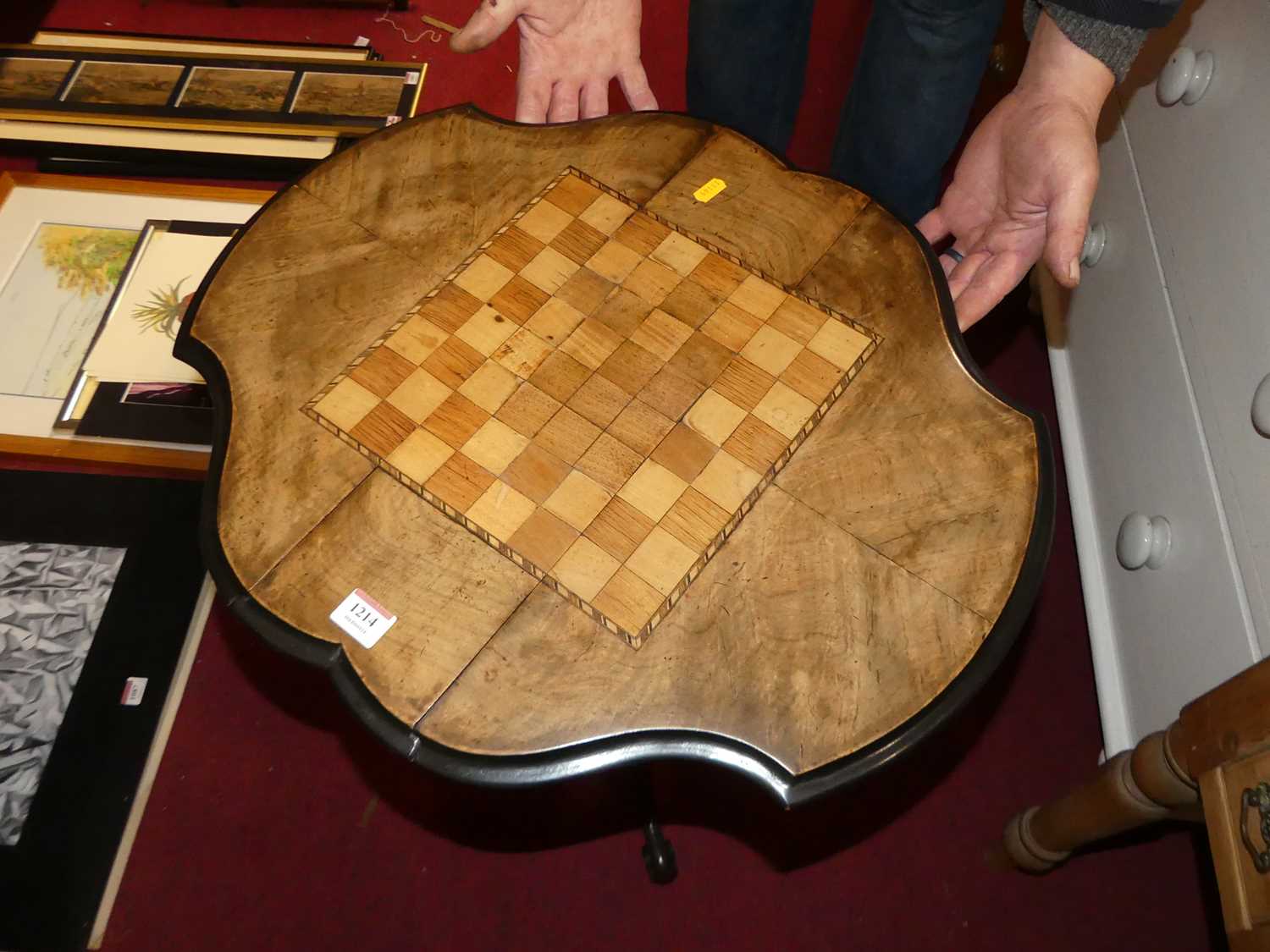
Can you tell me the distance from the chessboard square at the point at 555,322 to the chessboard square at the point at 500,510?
187 millimetres

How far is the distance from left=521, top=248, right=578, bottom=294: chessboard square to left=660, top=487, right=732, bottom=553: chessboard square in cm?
30

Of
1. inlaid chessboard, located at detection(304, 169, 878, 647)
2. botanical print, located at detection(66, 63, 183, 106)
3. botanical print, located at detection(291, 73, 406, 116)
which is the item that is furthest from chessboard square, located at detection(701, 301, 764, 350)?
botanical print, located at detection(66, 63, 183, 106)

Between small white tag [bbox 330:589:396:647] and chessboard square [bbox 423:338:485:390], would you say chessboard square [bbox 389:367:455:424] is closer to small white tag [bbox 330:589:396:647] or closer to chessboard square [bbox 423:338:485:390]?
chessboard square [bbox 423:338:485:390]

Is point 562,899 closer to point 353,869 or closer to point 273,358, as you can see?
point 353,869

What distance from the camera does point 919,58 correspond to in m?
1.31

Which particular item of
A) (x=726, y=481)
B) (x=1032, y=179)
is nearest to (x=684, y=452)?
(x=726, y=481)

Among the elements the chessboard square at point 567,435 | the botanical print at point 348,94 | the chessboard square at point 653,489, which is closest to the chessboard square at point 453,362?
the chessboard square at point 567,435

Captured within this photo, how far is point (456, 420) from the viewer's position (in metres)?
0.90

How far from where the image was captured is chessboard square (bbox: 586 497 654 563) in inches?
A: 32.5

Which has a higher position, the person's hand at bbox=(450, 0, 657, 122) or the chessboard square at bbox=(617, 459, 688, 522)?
the person's hand at bbox=(450, 0, 657, 122)

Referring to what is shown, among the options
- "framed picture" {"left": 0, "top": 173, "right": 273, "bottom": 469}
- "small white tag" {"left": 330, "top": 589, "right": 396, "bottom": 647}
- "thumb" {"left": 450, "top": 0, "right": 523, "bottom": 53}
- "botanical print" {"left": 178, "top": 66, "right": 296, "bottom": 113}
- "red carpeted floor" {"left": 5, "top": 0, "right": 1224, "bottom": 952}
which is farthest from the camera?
"botanical print" {"left": 178, "top": 66, "right": 296, "bottom": 113}

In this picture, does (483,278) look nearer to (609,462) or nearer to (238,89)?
(609,462)

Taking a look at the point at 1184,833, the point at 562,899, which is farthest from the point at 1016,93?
the point at 562,899

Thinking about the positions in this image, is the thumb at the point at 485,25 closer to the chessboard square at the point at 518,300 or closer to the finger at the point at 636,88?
the finger at the point at 636,88
